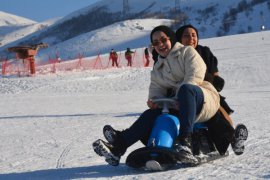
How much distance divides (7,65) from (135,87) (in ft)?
33.7

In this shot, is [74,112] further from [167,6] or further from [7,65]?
[167,6]

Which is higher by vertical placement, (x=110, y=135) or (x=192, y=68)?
(x=192, y=68)

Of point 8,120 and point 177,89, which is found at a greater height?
point 177,89

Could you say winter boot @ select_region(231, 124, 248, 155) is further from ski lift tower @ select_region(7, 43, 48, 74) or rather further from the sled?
ski lift tower @ select_region(7, 43, 48, 74)

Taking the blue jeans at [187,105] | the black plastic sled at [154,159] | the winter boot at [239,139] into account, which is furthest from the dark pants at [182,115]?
the winter boot at [239,139]

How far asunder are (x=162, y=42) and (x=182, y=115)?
2.14 ft

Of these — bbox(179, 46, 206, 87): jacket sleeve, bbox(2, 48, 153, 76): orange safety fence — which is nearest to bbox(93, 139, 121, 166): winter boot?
bbox(179, 46, 206, 87): jacket sleeve

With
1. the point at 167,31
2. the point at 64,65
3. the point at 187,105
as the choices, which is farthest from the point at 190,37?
the point at 64,65

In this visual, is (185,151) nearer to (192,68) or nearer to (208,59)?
(192,68)

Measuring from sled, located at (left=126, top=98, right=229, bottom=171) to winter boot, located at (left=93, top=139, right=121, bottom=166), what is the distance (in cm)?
15

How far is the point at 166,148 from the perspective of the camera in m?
3.49

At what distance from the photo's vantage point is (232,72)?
1914 cm

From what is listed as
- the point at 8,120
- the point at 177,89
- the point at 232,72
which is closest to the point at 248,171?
the point at 177,89

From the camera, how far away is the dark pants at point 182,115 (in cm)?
367
